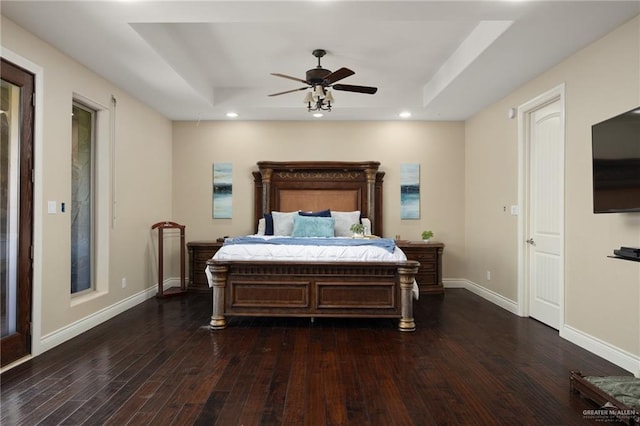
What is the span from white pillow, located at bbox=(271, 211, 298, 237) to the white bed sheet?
62.7 inches

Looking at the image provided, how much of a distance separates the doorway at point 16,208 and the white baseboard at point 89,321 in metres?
0.21

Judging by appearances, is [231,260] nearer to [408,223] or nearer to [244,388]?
[244,388]

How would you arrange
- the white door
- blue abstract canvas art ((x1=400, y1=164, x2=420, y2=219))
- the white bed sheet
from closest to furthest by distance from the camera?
the white door, the white bed sheet, blue abstract canvas art ((x1=400, y1=164, x2=420, y2=219))

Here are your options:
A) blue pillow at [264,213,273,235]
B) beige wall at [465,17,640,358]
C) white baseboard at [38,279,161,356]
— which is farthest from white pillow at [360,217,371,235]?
white baseboard at [38,279,161,356]

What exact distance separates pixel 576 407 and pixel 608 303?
1.22m

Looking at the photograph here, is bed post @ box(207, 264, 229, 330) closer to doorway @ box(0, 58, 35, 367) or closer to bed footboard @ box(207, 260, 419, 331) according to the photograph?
bed footboard @ box(207, 260, 419, 331)

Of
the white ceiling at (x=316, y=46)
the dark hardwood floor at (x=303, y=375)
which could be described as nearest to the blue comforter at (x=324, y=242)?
the dark hardwood floor at (x=303, y=375)

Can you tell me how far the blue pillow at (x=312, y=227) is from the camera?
5371 mm

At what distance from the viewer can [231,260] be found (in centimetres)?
405

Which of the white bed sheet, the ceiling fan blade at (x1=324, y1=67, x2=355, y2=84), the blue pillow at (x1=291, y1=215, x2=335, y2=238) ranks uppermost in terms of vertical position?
the ceiling fan blade at (x1=324, y1=67, x2=355, y2=84)

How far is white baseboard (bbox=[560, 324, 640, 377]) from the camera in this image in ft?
9.55

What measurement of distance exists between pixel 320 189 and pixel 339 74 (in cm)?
256

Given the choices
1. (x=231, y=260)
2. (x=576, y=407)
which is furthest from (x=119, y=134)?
(x=576, y=407)

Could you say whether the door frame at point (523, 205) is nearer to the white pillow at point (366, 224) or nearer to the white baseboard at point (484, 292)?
the white baseboard at point (484, 292)
